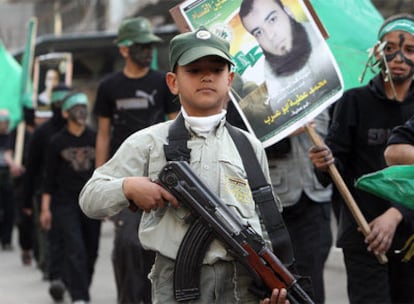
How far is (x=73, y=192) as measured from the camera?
11055 mm

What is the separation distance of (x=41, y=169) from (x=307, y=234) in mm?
5999

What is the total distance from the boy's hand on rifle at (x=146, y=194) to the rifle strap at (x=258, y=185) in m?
0.21

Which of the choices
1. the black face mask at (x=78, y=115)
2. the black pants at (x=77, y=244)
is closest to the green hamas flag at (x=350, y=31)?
the black pants at (x=77, y=244)

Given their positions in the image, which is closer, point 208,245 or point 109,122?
point 208,245

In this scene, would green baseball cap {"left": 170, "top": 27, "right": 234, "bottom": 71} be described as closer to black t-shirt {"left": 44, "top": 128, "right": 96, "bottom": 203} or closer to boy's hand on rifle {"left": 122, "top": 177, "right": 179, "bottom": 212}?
boy's hand on rifle {"left": 122, "top": 177, "right": 179, "bottom": 212}

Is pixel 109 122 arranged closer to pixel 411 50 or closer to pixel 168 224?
pixel 411 50

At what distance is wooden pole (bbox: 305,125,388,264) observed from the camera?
20.6ft

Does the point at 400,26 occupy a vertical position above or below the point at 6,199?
above

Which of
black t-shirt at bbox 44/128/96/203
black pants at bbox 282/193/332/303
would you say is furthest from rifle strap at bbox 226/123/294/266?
black t-shirt at bbox 44/128/96/203

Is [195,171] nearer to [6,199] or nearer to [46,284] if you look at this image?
[46,284]

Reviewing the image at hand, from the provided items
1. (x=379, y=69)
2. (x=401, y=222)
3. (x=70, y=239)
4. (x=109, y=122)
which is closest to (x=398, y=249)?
(x=401, y=222)

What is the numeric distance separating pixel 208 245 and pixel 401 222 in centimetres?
187

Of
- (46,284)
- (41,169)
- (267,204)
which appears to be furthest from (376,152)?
(46,284)

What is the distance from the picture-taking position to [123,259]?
27.3 ft
